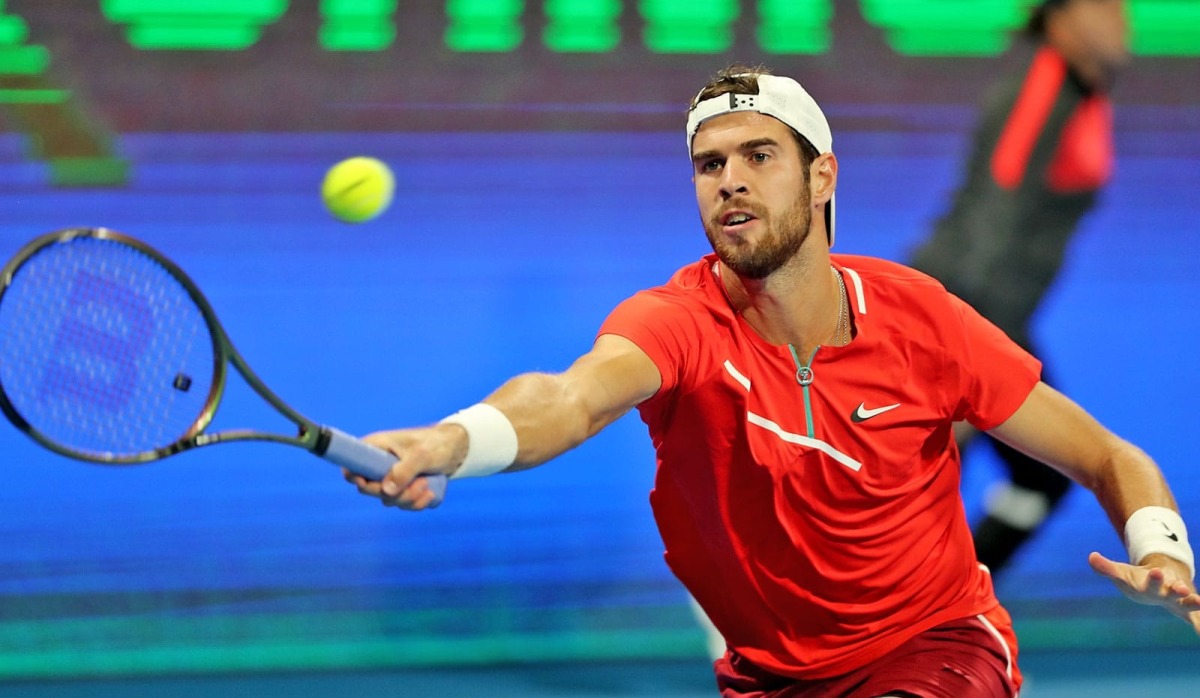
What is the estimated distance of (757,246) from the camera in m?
2.65

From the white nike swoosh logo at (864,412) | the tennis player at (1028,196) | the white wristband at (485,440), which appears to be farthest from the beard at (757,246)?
the tennis player at (1028,196)

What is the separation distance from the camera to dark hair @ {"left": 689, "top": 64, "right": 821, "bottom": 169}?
8.98 feet

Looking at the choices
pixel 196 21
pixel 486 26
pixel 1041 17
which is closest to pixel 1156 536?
pixel 1041 17

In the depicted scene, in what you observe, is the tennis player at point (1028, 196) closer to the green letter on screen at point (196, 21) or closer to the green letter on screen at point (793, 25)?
the green letter on screen at point (793, 25)

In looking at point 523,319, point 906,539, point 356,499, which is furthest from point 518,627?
point 906,539

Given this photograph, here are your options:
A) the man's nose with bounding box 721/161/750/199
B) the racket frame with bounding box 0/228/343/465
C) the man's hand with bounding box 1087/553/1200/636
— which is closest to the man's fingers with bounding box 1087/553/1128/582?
the man's hand with bounding box 1087/553/1200/636

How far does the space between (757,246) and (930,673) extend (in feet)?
2.70

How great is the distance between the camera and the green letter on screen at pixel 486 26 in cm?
500

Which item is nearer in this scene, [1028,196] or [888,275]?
[888,275]

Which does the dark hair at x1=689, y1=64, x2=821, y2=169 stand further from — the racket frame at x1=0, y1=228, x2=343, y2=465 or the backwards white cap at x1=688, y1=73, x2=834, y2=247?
the racket frame at x1=0, y1=228, x2=343, y2=465

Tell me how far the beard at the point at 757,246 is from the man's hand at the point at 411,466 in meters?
0.76

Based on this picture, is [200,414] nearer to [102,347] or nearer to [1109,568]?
[102,347]

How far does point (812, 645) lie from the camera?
2752 mm

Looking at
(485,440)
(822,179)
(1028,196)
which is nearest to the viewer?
(485,440)
